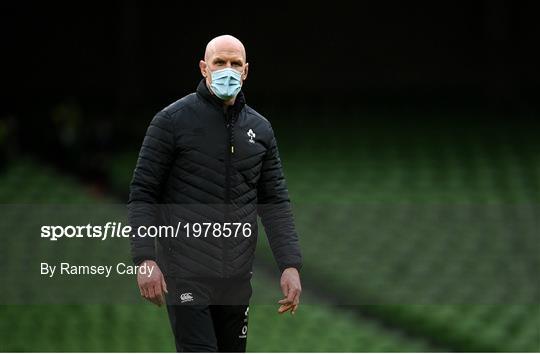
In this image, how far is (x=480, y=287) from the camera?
775cm

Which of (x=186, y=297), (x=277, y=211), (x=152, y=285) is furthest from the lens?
(x=277, y=211)

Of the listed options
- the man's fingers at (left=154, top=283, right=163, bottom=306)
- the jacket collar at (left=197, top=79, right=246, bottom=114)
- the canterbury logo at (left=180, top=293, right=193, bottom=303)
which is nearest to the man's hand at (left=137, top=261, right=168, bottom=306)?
the man's fingers at (left=154, top=283, right=163, bottom=306)

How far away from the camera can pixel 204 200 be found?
2693 millimetres

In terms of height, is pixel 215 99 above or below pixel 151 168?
above

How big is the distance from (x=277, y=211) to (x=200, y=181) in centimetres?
29

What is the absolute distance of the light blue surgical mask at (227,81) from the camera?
2.67 metres

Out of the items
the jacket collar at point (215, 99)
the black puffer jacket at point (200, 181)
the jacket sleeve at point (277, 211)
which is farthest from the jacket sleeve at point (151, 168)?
the jacket sleeve at point (277, 211)

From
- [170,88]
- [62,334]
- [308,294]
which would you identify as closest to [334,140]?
[170,88]

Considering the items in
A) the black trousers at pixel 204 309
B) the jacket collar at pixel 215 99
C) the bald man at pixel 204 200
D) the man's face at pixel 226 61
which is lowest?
the black trousers at pixel 204 309

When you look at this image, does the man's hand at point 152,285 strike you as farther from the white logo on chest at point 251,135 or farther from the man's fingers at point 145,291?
the white logo on chest at point 251,135

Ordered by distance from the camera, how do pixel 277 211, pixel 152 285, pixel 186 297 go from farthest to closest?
pixel 277 211 → pixel 186 297 → pixel 152 285

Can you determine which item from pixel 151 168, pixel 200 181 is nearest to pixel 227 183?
pixel 200 181

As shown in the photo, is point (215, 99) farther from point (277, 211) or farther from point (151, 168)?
point (277, 211)

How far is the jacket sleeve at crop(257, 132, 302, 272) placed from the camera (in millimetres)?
2816
